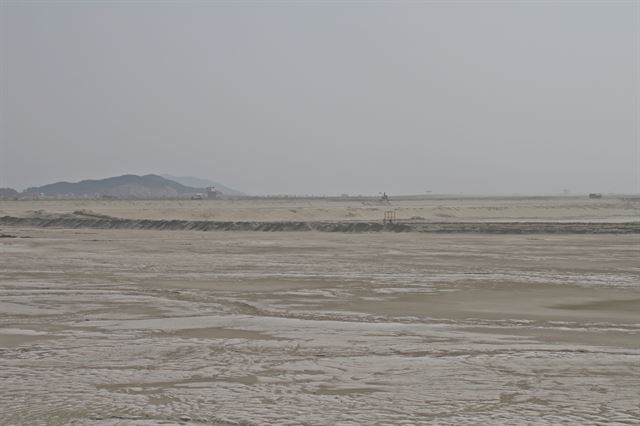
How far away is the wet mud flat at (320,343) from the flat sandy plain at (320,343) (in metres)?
0.04

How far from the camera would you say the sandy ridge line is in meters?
45.7

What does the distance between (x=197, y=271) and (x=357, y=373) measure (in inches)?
569

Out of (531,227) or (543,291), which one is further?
(531,227)

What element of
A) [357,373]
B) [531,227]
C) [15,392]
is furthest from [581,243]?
[15,392]

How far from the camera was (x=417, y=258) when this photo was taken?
28.4 m

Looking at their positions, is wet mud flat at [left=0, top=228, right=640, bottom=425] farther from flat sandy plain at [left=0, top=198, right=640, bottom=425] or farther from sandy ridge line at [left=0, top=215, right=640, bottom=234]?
sandy ridge line at [left=0, top=215, right=640, bottom=234]

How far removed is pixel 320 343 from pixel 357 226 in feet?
122

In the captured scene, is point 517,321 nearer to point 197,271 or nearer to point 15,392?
point 15,392

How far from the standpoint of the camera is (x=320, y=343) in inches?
467

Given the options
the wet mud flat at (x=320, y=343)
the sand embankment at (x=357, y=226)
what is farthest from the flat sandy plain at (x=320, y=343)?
the sand embankment at (x=357, y=226)

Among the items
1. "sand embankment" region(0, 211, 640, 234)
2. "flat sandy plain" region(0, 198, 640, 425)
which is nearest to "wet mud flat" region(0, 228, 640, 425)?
"flat sandy plain" region(0, 198, 640, 425)

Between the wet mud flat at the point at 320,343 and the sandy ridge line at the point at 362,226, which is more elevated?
the sandy ridge line at the point at 362,226

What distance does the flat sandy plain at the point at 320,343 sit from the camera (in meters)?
8.30

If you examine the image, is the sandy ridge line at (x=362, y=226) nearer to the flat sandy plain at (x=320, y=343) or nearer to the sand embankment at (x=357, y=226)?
the sand embankment at (x=357, y=226)
